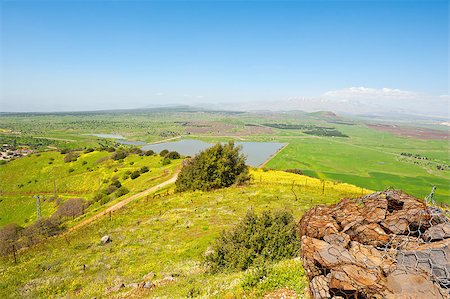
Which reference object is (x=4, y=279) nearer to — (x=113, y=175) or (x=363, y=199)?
(x=363, y=199)

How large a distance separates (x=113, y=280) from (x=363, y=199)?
14892mm

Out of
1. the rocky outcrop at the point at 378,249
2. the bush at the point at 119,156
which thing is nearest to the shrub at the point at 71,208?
the bush at the point at 119,156

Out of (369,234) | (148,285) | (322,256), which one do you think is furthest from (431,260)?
(148,285)

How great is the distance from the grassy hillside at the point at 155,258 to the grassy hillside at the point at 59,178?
2468 cm

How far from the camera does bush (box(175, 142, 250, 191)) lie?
123 ft

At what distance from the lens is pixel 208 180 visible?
37.8 m

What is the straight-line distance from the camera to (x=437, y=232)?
748 centimetres

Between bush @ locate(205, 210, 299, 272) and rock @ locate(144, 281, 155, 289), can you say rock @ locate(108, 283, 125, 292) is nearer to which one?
rock @ locate(144, 281, 155, 289)

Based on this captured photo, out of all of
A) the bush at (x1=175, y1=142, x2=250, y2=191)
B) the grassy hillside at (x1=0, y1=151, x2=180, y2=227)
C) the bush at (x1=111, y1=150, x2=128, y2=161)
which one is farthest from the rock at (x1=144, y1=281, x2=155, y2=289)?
the bush at (x1=111, y1=150, x2=128, y2=161)

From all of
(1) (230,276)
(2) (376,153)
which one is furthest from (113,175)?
(2) (376,153)

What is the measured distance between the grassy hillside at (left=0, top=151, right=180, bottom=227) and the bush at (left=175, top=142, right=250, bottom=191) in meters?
15.2

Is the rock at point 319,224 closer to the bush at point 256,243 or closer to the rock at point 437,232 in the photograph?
the rock at point 437,232

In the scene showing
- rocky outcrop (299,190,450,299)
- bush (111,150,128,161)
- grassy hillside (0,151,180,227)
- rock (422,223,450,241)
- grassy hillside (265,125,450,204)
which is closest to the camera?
rocky outcrop (299,190,450,299)

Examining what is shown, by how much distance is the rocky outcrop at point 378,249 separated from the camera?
6.51 meters
